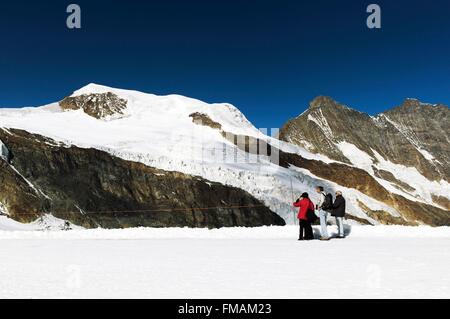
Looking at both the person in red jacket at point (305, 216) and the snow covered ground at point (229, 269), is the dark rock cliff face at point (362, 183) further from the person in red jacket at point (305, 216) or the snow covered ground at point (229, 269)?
the snow covered ground at point (229, 269)

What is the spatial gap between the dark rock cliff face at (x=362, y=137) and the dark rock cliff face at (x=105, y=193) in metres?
90.4

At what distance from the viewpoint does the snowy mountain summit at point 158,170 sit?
38594mm

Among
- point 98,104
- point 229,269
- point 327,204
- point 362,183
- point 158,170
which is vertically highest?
point 98,104

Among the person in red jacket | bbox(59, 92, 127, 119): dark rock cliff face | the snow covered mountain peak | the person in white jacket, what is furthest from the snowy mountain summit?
the snow covered mountain peak

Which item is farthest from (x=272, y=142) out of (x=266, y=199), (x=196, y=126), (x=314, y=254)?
(x=314, y=254)

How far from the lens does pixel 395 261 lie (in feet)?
29.7

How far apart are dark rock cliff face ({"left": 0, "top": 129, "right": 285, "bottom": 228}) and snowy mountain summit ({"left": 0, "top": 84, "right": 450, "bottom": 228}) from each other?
0.10m

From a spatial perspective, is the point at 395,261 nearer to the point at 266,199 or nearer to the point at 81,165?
the point at 81,165

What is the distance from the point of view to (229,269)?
8.24 metres

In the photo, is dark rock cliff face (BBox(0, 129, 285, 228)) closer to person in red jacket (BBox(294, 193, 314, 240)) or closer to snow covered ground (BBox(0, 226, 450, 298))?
snow covered ground (BBox(0, 226, 450, 298))

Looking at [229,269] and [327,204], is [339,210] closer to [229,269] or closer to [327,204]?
[327,204]

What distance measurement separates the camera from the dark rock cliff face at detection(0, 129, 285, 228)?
36.0 metres

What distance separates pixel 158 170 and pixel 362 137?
12782cm

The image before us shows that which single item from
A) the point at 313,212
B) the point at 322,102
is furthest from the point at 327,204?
the point at 322,102
